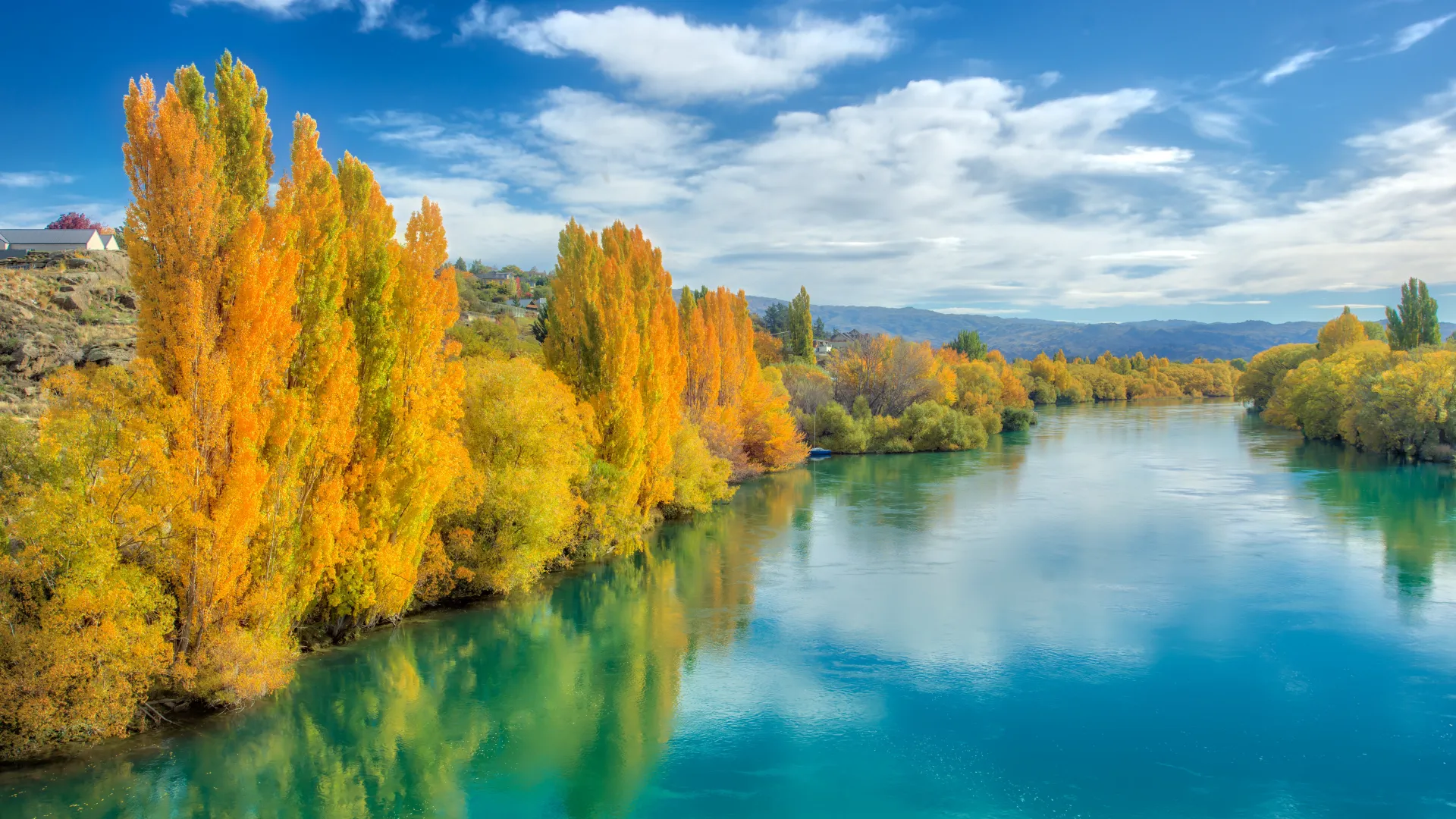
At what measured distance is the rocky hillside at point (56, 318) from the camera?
28.2 metres

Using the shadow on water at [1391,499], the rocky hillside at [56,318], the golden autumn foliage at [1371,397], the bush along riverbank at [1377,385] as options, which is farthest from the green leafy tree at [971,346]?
the rocky hillside at [56,318]

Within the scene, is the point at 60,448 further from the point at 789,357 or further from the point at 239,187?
the point at 789,357

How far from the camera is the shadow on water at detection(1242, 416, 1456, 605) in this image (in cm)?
2673

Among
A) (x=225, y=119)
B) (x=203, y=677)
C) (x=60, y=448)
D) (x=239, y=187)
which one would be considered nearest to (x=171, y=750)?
(x=203, y=677)

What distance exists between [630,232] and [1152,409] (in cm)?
9878

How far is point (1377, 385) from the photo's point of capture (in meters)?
52.9

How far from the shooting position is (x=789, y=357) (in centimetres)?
9075

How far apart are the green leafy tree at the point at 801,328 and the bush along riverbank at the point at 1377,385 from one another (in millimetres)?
44755

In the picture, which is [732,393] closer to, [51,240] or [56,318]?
[56,318]

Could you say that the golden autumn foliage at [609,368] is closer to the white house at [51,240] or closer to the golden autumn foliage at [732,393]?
the golden autumn foliage at [732,393]

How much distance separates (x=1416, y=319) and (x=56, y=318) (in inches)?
3800

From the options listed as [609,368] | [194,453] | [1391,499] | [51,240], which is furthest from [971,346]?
[194,453]

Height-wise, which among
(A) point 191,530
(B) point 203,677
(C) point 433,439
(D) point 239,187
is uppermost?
(D) point 239,187

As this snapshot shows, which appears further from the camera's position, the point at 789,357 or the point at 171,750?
the point at 789,357
